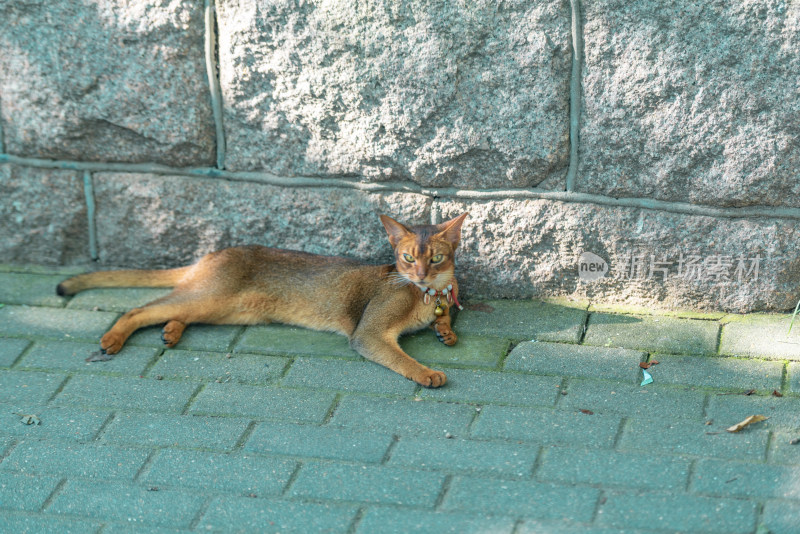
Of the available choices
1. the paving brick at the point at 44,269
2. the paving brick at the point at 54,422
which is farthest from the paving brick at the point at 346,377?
the paving brick at the point at 44,269

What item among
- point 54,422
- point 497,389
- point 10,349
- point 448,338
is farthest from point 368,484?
point 10,349

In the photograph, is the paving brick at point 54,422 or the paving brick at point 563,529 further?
the paving brick at point 54,422

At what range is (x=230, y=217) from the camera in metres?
4.43

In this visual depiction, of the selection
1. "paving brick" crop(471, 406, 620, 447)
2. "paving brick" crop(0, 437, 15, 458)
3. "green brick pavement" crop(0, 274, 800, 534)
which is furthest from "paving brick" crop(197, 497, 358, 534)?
"paving brick" crop(0, 437, 15, 458)

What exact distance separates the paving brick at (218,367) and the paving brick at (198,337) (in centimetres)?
6

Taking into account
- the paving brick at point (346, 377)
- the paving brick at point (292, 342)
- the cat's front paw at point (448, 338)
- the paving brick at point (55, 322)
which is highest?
the cat's front paw at point (448, 338)

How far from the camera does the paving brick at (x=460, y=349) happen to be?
378cm

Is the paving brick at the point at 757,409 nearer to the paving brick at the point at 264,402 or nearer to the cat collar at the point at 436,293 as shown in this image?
the cat collar at the point at 436,293

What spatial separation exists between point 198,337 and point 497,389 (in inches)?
59.1

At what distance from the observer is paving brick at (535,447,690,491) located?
112 inches

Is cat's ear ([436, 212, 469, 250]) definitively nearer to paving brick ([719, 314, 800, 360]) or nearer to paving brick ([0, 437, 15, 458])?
paving brick ([719, 314, 800, 360])

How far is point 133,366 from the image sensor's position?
3836 mm

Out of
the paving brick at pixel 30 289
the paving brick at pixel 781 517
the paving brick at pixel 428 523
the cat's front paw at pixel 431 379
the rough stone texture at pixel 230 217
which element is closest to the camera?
the paving brick at pixel 781 517

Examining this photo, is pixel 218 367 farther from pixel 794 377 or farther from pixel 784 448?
pixel 794 377
